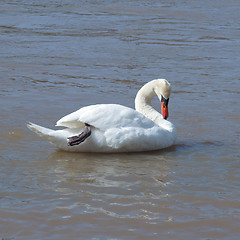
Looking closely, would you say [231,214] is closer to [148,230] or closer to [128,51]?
[148,230]

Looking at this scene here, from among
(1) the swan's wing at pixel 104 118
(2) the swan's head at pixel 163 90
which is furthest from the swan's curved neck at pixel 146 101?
(1) the swan's wing at pixel 104 118

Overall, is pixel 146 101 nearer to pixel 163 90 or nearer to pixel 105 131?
pixel 163 90

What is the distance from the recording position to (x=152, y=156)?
24.6ft

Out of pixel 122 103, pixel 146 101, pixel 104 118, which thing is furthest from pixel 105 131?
pixel 122 103

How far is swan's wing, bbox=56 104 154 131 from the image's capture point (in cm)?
712

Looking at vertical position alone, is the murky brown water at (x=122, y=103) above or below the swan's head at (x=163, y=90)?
below

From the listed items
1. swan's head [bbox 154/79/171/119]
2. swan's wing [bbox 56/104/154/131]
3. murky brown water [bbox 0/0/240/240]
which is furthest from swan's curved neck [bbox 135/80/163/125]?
swan's wing [bbox 56/104/154/131]

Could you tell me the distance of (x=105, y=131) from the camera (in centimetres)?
724

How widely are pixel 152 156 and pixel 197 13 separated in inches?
538

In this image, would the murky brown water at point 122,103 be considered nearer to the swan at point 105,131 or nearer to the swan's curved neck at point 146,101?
the swan at point 105,131

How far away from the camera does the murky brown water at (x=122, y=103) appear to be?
5.31 metres

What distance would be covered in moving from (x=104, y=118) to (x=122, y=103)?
9.13ft

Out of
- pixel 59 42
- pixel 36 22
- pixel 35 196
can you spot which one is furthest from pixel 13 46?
pixel 35 196

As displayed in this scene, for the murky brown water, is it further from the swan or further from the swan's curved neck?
the swan's curved neck
